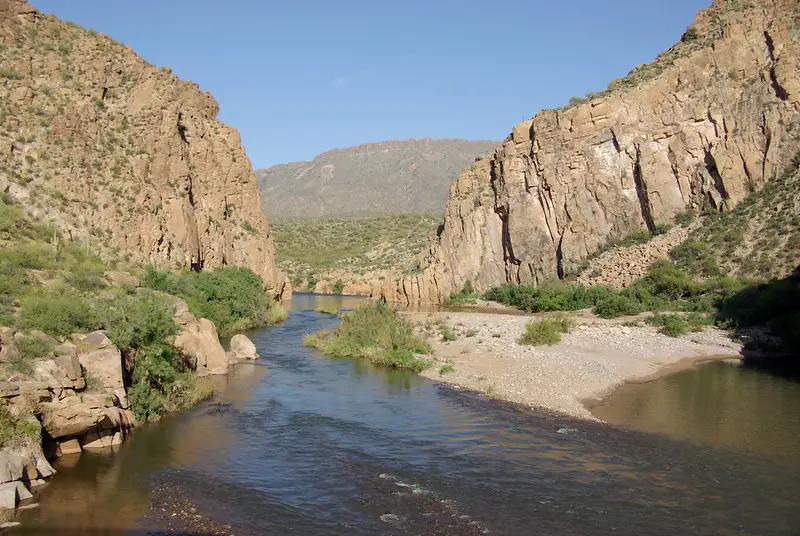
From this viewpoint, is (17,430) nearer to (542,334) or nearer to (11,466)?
(11,466)

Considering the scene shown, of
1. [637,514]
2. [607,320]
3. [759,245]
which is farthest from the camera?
[759,245]

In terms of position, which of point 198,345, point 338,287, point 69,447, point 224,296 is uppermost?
point 338,287

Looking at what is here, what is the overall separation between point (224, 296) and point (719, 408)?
2493 centimetres

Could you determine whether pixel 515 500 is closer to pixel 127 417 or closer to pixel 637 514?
pixel 637 514

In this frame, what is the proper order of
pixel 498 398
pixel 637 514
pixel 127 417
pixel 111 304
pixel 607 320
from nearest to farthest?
pixel 637 514, pixel 127 417, pixel 111 304, pixel 498 398, pixel 607 320

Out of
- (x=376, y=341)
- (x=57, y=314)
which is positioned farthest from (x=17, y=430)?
(x=376, y=341)

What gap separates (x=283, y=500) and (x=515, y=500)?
4179mm

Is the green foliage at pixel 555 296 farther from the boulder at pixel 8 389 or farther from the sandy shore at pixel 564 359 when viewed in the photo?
the boulder at pixel 8 389

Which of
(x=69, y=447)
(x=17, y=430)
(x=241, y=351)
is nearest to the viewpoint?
(x=17, y=430)

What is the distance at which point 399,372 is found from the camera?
79.8 ft

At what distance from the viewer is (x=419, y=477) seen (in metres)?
12.5

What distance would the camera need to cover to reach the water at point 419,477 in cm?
1035

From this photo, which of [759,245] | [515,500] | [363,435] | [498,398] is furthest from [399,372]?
[759,245]

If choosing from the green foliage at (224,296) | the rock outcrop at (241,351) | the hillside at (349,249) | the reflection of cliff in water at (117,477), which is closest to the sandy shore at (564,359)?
the rock outcrop at (241,351)
